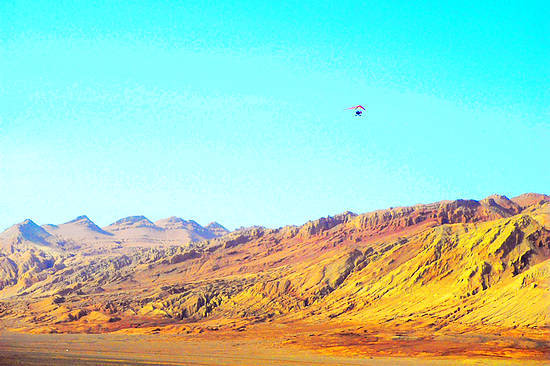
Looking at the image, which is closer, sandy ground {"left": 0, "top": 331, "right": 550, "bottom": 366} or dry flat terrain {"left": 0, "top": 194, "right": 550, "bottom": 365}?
sandy ground {"left": 0, "top": 331, "right": 550, "bottom": 366}

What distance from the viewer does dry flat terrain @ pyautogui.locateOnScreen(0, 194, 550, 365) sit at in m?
55.1

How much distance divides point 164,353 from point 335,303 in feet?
119

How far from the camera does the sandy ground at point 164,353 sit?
48062mm

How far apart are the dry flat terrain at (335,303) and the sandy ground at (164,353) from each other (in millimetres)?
173

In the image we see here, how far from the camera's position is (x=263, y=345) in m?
62.5

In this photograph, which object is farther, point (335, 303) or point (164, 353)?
point (335, 303)

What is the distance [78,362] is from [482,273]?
50.2 m

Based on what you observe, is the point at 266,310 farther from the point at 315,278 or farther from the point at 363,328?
the point at 363,328

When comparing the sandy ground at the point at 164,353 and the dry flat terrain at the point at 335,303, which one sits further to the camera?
the dry flat terrain at the point at 335,303

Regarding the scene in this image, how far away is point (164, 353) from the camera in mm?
56344

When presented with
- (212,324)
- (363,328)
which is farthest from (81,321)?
(363,328)

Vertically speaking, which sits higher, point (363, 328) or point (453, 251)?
point (453, 251)

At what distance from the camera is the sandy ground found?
48.1 metres

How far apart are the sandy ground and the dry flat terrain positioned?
0.17m
